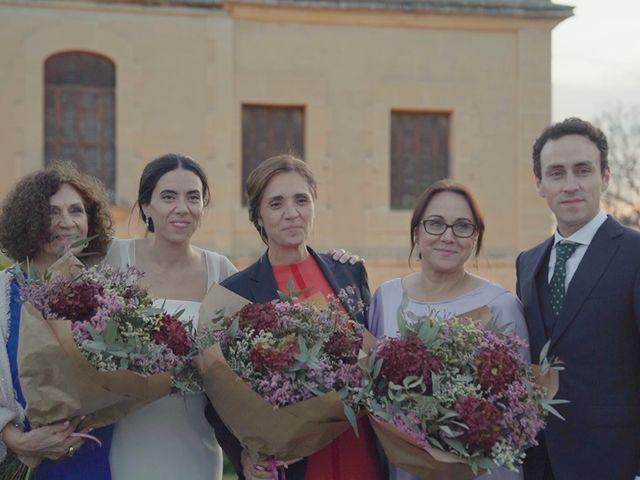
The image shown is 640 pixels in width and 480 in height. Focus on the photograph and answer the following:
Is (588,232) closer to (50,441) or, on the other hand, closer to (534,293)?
(534,293)

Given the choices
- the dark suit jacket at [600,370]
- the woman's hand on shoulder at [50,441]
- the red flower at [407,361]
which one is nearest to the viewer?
the red flower at [407,361]

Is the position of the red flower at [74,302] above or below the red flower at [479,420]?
above

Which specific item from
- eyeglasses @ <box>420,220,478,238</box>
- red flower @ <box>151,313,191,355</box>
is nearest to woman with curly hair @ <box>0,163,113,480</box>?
red flower @ <box>151,313,191,355</box>

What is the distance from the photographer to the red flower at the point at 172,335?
131 inches

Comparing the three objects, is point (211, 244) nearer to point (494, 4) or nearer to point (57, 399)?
point (494, 4)

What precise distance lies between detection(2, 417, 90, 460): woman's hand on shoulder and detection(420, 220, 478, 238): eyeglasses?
1.68 metres

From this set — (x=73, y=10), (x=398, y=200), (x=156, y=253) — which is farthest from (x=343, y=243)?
(x=156, y=253)

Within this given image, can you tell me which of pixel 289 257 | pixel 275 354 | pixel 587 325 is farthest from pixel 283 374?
pixel 587 325

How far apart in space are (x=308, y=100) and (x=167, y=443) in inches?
399

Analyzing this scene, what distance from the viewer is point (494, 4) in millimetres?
13812

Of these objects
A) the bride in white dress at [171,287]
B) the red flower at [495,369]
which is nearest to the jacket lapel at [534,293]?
the red flower at [495,369]

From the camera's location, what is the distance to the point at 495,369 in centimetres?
321

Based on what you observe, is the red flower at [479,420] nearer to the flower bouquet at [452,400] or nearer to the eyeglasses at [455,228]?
the flower bouquet at [452,400]

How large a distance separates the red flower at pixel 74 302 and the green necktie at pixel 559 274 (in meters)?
1.91
